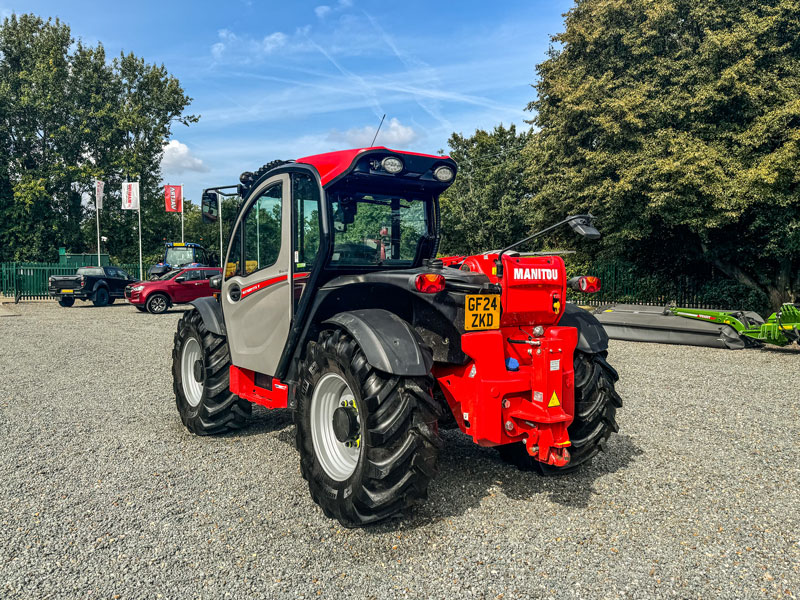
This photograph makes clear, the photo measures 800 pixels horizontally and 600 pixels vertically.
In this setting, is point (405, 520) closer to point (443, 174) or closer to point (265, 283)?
point (265, 283)

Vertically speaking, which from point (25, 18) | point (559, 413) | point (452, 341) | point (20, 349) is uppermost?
point (25, 18)

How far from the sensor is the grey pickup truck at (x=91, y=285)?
→ 22.0 m

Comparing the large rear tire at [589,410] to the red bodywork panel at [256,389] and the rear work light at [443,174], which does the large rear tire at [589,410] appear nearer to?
the rear work light at [443,174]

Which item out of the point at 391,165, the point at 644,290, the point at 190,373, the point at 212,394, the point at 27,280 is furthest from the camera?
the point at 27,280

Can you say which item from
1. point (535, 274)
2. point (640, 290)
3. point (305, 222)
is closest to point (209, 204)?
point (305, 222)

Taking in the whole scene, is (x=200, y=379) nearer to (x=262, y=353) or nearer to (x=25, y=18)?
(x=262, y=353)

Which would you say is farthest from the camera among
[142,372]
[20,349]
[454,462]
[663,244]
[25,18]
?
[25,18]

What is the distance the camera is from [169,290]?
20.4 meters

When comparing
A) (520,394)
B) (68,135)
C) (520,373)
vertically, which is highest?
(68,135)

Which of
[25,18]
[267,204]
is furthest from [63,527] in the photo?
[25,18]

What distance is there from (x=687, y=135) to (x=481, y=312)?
51.6ft

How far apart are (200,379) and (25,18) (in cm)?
4437

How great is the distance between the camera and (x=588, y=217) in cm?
335

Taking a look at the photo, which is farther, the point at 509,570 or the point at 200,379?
the point at 200,379
